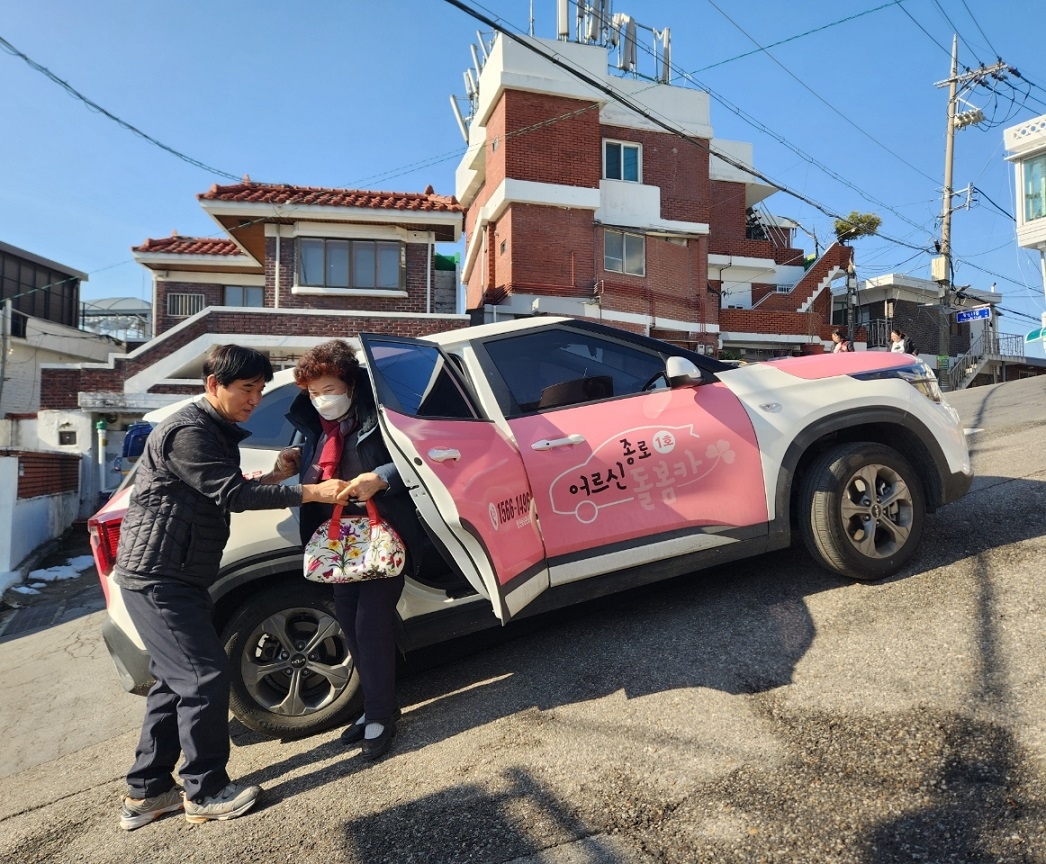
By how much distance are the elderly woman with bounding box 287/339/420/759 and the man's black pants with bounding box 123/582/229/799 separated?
0.57 metres

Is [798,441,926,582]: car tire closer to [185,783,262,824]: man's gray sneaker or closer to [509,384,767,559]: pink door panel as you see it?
[509,384,767,559]: pink door panel

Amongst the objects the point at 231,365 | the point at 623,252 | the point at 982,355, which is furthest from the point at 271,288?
the point at 982,355

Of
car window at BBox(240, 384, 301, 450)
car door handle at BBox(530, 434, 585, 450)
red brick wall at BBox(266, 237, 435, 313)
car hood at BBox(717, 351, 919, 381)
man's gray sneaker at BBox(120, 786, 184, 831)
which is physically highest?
red brick wall at BBox(266, 237, 435, 313)

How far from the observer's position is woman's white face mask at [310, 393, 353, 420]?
10.3 ft

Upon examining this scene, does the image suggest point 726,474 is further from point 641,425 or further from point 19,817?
point 19,817

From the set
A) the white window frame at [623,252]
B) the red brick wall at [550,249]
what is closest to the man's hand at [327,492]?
the red brick wall at [550,249]

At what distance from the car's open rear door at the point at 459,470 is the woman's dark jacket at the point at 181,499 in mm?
527

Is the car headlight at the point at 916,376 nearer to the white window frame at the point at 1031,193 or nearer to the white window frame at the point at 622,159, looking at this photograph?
the white window frame at the point at 622,159

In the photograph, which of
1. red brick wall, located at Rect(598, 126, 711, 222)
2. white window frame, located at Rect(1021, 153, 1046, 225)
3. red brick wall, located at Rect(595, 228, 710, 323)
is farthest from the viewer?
white window frame, located at Rect(1021, 153, 1046, 225)

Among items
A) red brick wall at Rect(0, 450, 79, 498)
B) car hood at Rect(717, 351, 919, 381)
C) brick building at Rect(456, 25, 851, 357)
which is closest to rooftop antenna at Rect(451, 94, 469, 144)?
brick building at Rect(456, 25, 851, 357)

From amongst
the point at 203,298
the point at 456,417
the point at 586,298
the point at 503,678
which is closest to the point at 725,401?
the point at 456,417

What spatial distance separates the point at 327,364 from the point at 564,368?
135 centimetres

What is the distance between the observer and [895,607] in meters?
3.72

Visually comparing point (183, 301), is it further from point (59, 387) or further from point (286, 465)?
point (286, 465)
